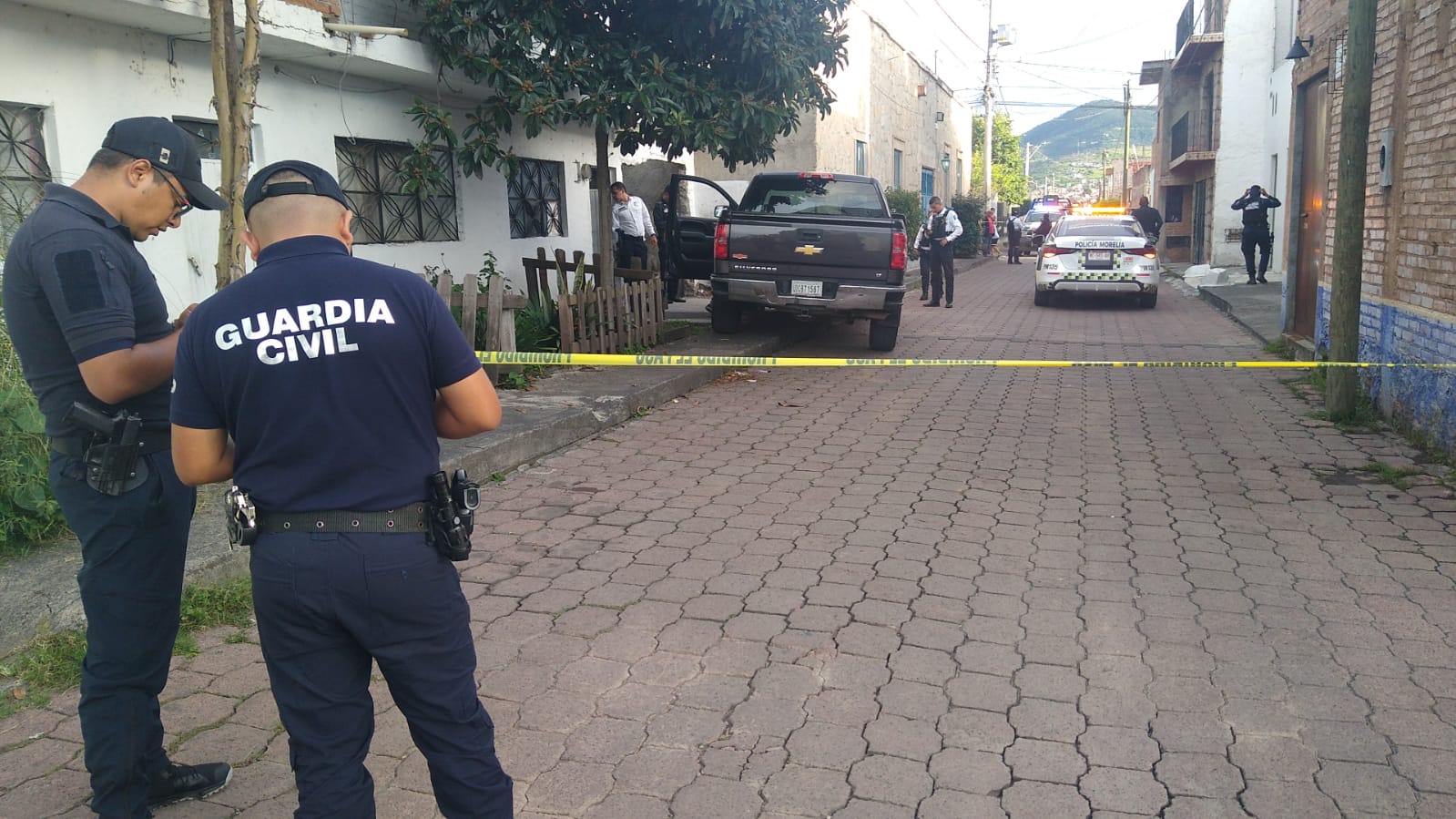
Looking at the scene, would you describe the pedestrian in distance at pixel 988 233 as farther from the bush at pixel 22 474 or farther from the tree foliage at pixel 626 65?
the bush at pixel 22 474

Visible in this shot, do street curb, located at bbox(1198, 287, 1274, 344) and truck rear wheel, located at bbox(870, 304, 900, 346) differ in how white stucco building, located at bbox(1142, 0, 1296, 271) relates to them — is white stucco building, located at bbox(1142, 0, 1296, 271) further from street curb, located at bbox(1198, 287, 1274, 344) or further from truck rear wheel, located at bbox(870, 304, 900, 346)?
truck rear wheel, located at bbox(870, 304, 900, 346)

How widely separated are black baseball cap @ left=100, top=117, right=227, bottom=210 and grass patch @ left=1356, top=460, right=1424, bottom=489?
631cm

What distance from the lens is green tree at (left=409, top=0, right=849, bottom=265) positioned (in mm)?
9883

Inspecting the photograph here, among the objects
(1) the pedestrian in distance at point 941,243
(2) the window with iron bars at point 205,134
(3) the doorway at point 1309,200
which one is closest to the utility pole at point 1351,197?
(3) the doorway at point 1309,200

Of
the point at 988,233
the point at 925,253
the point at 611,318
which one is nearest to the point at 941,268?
the point at 925,253

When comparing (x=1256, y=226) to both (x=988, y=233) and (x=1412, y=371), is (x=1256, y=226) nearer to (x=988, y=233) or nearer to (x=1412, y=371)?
(x=1412, y=371)

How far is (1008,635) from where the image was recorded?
4.24 metres

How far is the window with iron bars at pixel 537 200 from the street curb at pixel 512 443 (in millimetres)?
2930

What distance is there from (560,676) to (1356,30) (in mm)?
7107

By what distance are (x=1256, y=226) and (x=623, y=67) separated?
44.1ft

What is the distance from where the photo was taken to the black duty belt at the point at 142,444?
2.83 m

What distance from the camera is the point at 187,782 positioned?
310cm

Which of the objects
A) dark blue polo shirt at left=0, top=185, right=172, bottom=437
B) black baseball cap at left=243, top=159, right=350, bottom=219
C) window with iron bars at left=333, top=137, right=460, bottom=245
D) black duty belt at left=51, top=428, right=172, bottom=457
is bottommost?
black duty belt at left=51, top=428, right=172, bottom=457

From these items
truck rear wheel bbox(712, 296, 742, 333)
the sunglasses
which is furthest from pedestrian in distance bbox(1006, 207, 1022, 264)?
the sunglasses
